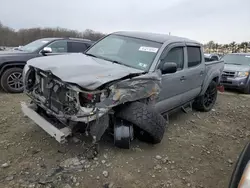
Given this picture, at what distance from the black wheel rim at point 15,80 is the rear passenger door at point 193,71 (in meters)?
4.46

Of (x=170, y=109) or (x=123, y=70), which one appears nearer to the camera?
(x=123, y=70)

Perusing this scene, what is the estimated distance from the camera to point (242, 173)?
5.78 ft

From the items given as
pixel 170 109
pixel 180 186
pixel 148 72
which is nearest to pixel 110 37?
pixel 148 72

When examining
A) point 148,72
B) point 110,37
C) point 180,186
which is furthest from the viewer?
point 110,37

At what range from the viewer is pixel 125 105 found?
321 cm

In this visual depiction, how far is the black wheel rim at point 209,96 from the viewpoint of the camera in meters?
5.80

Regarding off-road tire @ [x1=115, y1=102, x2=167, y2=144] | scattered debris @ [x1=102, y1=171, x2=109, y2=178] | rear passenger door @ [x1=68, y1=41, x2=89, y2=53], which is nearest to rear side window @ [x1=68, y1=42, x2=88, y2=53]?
rear passenger door @ [x1=68, y1=41, x2=89, y2=53]

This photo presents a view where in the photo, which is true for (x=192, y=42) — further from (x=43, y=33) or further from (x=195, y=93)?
(x=43, y=33)

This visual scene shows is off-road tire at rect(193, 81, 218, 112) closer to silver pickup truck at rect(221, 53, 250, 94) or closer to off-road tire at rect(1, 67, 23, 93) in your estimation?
silver pickup truck at rect(221, 53, 250, 94)

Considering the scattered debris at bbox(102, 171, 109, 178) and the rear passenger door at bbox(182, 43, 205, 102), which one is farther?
the rear passenger door at bbox(182, 43, 205, 102)

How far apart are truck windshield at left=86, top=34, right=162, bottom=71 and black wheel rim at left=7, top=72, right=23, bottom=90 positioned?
2782 mm

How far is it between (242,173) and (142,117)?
5.21 ft

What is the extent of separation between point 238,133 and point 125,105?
2.88 metres

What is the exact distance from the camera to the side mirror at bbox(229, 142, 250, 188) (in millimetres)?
1509
